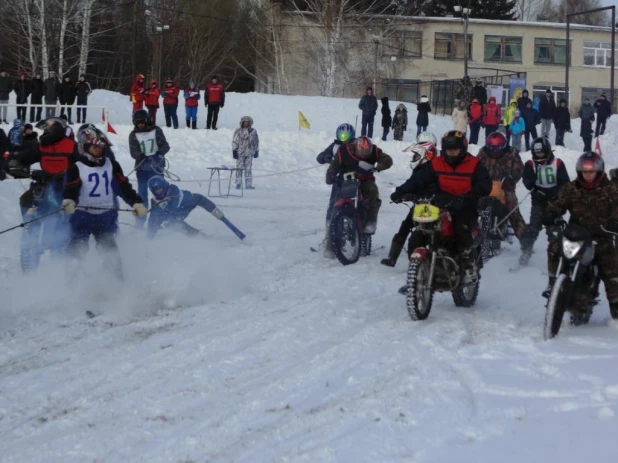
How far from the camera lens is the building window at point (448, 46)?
5738 centimetres

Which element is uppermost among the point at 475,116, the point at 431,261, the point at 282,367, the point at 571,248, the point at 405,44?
the point at 405,44

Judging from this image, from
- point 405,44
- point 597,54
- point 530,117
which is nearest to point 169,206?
point 530,117

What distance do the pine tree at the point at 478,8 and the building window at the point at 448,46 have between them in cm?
511

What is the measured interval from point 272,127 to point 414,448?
1105 inches

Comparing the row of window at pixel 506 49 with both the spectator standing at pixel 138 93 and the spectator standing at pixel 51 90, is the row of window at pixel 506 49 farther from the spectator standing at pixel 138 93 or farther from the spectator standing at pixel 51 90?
the spectator standing at pixel 51 90

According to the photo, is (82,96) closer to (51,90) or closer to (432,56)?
(51,90)

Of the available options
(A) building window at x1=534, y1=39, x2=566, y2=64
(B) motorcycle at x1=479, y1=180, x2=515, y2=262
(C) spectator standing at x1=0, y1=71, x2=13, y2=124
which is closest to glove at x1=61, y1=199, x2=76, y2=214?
(B) motorcycle at x1=479, y1=180, x2=515, y2=262

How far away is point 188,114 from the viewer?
2911 cm

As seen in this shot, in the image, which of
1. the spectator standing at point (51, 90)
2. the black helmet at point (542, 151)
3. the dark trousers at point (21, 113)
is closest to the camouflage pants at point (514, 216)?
the black helmet at point (542, 151)

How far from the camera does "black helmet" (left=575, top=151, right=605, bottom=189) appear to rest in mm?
8312

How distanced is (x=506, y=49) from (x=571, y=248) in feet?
175

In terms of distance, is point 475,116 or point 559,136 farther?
point 559,136

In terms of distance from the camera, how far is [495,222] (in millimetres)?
13672

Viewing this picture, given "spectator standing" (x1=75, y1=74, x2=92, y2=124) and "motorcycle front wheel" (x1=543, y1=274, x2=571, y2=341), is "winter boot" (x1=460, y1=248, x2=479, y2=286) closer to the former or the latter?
"motorcycle front wheel" (x1=543, y1=274, x2=571, y2=341)
